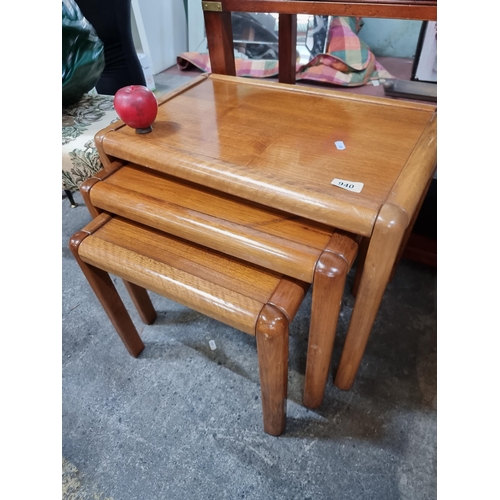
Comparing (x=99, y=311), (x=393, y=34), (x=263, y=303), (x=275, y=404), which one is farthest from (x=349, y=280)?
(x=393, y=34)

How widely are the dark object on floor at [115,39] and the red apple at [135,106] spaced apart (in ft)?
3.24

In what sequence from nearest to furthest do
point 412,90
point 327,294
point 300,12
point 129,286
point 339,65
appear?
point 327,294 < point 300,12 < point 129,286 < point 412,90 < point 339,65

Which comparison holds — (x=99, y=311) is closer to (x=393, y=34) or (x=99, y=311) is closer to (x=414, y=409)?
(x=414, y=409)

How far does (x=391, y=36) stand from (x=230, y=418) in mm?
2738

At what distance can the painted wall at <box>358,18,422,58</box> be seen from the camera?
2.44 m

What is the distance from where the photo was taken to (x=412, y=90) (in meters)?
1.70

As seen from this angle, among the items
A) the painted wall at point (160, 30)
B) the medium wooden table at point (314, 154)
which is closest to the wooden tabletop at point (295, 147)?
the medium wooden table at point (314, 154)

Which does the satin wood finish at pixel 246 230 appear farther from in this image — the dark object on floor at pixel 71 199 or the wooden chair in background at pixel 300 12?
the dark object on floor at pixel 71 199

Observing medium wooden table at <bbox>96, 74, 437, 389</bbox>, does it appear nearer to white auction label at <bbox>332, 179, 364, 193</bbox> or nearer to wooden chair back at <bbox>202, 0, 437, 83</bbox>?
white auction label at <bbox>332, 179, 364, 193</bbox>

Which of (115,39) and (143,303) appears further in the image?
(115,39)

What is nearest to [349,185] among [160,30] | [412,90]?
[412,90]

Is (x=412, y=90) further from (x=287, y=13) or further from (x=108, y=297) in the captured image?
(x=108, y=297)

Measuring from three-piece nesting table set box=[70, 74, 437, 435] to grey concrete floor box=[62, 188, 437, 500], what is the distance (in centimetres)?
9

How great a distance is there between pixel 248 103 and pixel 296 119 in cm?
14
